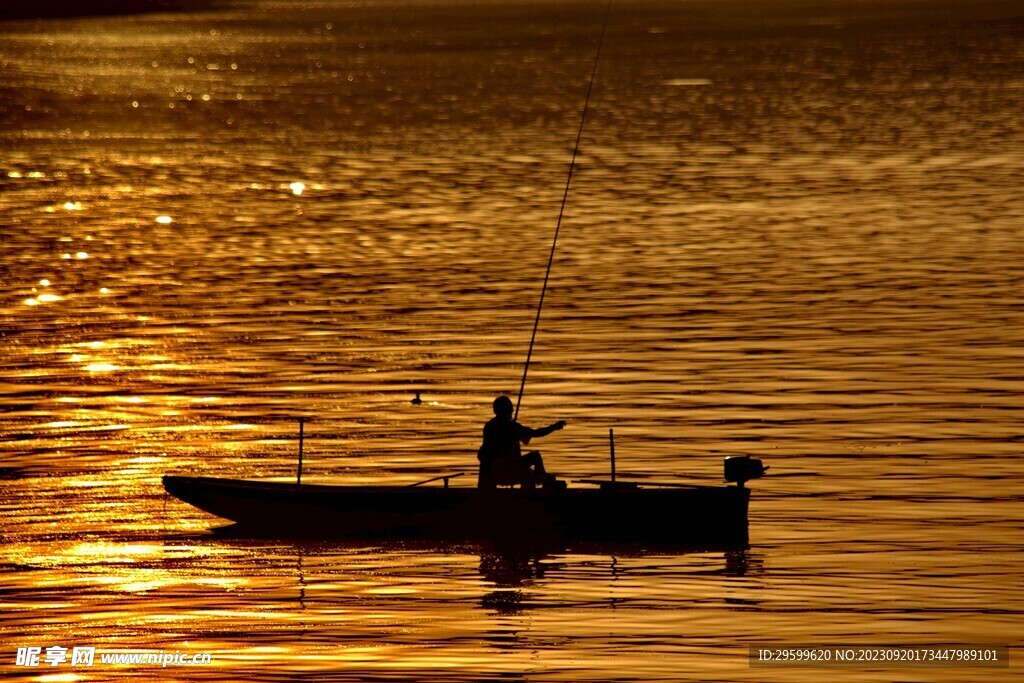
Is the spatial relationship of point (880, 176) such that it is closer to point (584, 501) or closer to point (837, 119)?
point (837, 119)

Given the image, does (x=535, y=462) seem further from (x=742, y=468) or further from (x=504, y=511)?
(x=742, y=468)

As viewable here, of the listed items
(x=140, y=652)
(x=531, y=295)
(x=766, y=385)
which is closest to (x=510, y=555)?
(x=140, y=652)

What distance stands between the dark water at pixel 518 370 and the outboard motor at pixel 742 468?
0.69m

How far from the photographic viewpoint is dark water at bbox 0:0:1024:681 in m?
15.9

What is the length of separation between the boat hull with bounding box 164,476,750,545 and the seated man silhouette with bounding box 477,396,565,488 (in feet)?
0.56

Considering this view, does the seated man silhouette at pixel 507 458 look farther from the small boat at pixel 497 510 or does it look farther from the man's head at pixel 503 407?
the small boat at pixel 497 510

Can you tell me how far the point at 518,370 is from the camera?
2662 cm

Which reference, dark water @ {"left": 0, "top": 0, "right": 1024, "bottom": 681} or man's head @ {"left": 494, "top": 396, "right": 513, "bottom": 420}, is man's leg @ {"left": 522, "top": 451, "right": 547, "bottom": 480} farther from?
dark water @ {"left": 0, "top": 0, "right": 1024, "bottom": 681}

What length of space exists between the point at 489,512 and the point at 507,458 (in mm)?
502

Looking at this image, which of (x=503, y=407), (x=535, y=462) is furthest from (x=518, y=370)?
(x=503, y=407)

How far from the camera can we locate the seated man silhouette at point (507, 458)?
1806cm

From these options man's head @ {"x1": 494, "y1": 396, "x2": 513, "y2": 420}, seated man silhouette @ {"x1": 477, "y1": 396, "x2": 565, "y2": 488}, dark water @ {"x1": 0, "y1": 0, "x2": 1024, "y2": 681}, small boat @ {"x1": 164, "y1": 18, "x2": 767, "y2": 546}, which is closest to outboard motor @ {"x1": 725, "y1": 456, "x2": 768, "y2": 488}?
small boat @ {"x1": 164, "y1": 18, "x2": 767, "y2": 546}

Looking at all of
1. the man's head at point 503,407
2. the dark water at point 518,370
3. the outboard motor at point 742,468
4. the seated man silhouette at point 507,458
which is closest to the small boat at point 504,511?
the outboard motor at point 742,468

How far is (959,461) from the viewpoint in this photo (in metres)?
21.2
